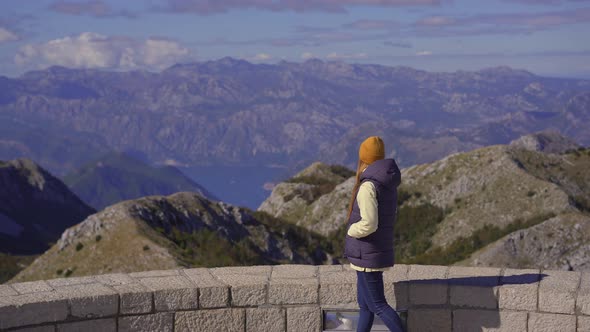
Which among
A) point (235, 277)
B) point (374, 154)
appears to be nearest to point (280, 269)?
point (235, 277)

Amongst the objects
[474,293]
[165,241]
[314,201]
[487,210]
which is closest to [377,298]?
[474,293]

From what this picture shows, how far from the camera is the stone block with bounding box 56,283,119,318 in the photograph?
23.7 ft

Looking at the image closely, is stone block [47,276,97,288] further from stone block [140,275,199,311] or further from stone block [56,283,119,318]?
stone block [140,275,199,311]

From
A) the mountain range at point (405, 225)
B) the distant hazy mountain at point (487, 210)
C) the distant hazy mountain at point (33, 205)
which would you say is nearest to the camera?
the mountain range at point (405, 225)

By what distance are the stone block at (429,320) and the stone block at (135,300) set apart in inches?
116

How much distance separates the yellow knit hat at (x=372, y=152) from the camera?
7.20m

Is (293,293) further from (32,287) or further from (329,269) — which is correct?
(32,287)

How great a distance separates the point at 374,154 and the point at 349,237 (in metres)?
0.94

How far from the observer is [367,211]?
6.95 m

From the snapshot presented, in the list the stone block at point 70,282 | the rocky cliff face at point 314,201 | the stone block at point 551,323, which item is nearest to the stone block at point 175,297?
the stone block at point 70,282

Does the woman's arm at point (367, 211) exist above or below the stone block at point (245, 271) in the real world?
above

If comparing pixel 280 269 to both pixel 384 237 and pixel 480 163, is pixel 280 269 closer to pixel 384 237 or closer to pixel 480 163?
pixel 384 237

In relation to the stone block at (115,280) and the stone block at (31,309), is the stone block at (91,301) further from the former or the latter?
the stone block at (115,280)

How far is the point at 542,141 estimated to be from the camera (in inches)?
4158
